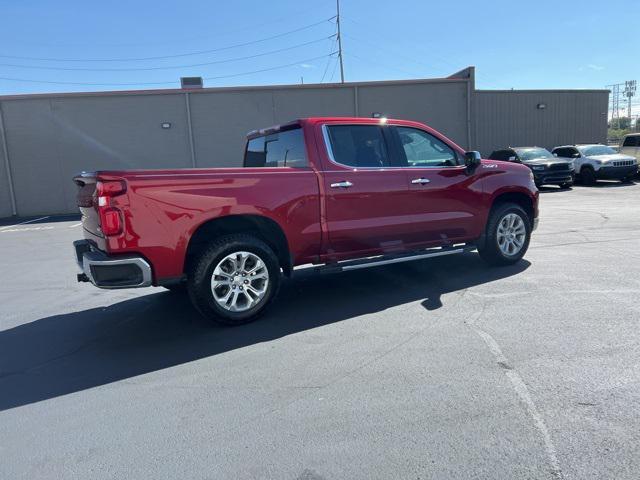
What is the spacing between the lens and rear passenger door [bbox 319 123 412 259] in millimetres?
5590

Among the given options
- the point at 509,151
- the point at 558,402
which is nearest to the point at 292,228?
the point at 558,402

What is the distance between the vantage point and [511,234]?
7113 mm

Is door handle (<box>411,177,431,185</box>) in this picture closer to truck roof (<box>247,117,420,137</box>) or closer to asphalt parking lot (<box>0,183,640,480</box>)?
truck roof (<box>247,117,420,137</box>)

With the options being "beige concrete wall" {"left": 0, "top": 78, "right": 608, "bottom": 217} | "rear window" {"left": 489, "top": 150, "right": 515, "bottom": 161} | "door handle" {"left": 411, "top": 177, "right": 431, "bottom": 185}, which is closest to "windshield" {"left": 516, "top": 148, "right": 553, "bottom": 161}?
"rear window" {"left": 489, "top": 150, "right": 515, "bottom": 161}

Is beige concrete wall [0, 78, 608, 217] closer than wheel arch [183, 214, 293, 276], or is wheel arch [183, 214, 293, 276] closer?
wheel arch [183, 214, 293, 276]

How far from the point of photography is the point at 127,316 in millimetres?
5711

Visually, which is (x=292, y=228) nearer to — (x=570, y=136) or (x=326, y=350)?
(x=326, y=350)

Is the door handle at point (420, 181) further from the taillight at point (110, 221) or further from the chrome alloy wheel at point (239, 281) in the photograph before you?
the taillight at point (110, 221)

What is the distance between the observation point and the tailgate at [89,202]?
183 inches

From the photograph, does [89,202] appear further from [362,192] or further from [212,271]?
[362,192]

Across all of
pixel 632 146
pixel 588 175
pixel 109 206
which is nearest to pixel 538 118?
pixel 632 146

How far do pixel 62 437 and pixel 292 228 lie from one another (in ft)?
9.41

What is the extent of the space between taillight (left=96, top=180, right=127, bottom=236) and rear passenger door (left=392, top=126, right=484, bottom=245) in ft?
10.7

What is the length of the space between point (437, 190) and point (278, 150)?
202 cm
